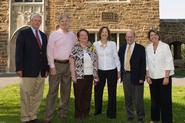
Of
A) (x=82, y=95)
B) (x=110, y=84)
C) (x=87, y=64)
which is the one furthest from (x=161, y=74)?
(x=82, y=95)

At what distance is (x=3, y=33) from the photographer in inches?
901

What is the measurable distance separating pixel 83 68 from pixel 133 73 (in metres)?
0.97

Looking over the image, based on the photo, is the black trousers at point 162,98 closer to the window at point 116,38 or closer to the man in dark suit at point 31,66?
the man in dark suit at point 31,66

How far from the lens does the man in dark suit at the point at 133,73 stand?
8.02m

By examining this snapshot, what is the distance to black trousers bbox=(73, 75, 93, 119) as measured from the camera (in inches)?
310

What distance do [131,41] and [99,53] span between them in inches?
28.6

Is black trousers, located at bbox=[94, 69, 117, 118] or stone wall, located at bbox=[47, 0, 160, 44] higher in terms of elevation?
stone wall, located at bbox=[47, 0, 160, 44]

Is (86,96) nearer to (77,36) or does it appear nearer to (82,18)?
(77,36)

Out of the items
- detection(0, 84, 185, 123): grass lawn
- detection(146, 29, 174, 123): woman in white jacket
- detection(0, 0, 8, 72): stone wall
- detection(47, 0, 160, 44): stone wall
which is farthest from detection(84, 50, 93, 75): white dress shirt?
detection(0, 0, 8, 72): stone wall

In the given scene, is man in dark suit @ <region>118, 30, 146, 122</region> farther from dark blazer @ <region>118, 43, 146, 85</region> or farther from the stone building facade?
the stone building facade

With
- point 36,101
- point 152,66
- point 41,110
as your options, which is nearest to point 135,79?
point 152,66

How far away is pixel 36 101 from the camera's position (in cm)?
769

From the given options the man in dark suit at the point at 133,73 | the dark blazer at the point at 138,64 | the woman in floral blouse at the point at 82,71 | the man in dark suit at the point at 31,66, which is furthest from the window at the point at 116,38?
the man in dark suit at the point at 31,66

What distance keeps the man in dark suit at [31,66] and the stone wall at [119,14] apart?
14.6 metres
